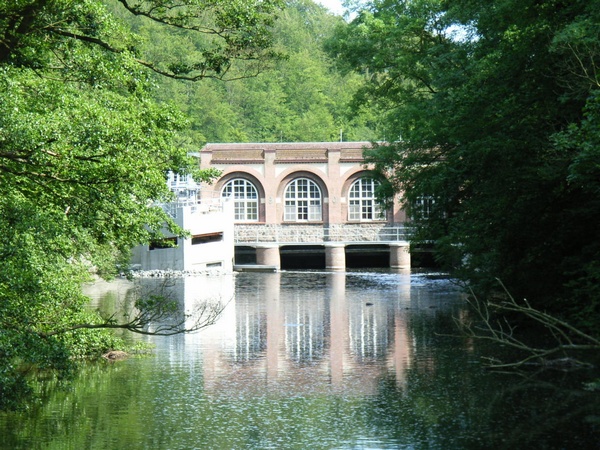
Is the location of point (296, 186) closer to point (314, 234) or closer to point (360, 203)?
point (360, 203)

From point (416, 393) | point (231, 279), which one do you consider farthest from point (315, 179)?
point (416, 393)

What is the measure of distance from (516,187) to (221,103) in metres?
48.3

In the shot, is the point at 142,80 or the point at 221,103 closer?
the point at 142,80

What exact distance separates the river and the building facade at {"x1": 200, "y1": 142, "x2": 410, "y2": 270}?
2570cm

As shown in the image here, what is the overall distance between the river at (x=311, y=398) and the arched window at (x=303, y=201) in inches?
1034

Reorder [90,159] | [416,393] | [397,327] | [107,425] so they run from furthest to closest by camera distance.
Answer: [397,327] → [416,393] → [107,425] → [90,159]

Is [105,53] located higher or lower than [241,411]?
higher

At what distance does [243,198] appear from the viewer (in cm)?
5119

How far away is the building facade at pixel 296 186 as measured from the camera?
5072 centimetres

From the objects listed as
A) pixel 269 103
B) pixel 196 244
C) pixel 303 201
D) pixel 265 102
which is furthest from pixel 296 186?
Answer: pixel 265 102

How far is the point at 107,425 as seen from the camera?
1405cm

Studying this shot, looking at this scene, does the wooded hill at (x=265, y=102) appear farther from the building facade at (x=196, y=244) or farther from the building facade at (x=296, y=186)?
the building facade at (x=196, y=244)

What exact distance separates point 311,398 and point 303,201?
35549 mm

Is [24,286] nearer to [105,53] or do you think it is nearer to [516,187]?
[105,53]
